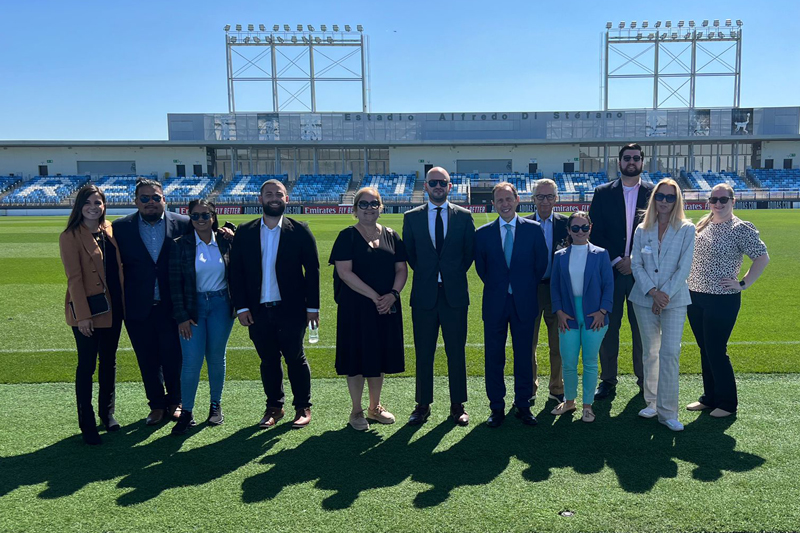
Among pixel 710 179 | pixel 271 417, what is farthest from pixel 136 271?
pixel 710 179

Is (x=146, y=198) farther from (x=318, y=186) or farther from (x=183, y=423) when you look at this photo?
(x=318, y=186)

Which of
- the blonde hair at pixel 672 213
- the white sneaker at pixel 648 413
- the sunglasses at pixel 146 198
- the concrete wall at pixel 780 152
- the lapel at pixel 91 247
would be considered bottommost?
the white sneaker at pixel 648 413

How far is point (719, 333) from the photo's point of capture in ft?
15.8

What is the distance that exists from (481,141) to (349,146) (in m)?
13.2

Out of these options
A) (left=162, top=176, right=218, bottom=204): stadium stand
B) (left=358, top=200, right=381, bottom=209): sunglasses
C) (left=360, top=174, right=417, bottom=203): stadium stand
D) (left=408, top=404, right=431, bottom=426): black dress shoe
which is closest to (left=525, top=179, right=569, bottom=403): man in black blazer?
(left=408, top=404, right=431, bottom=426): black dress shoe

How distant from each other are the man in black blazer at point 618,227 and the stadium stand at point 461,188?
40329mm

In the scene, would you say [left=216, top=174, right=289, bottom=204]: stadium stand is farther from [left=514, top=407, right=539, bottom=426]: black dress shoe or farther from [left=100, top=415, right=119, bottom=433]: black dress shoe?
[left=514, top=407, right=539, bottom=426]: black dress shoe

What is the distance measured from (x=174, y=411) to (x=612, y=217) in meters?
4.39

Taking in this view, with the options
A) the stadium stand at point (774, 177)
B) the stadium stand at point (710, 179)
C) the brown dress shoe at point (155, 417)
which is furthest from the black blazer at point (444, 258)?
the stadium stand at point (774, 177)

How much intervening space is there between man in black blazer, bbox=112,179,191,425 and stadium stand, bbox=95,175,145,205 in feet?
138

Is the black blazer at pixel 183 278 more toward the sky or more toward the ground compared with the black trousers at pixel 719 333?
more toward the sky

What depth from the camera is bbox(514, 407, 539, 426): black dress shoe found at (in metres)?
4.76

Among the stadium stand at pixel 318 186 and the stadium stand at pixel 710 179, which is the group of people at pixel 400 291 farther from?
the stadium stand at pixel 710 179

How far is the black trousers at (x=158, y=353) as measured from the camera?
15.8 feet
